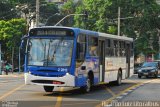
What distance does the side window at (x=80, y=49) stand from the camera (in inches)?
775

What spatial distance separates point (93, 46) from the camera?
22.0m

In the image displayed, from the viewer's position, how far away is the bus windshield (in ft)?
63.6

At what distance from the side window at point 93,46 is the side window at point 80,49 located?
0.76 meters

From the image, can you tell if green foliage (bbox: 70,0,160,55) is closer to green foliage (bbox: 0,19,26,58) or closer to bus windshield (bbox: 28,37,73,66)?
green foliage (bbox: 0,19,26,58)

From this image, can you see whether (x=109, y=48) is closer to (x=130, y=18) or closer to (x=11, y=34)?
(x=11, y=34)

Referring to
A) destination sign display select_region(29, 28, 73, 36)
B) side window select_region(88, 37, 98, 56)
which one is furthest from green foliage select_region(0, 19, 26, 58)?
destination sign display select_region(29, 28, 73, 36)

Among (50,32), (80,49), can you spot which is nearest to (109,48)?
(80,49)

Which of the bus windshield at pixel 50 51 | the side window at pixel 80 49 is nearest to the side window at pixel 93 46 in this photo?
the side window at pixel 80 49

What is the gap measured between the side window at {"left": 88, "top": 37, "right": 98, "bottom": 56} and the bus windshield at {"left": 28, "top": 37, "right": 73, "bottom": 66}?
207cm

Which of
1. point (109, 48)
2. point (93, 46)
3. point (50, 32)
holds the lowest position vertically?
point (109, 48)

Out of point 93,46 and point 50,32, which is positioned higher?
point 50,32

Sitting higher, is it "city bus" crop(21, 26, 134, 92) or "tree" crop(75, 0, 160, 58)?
"tree" crop(75, 0, 160, 58)

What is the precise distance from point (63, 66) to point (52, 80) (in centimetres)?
74

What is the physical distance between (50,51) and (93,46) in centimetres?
320
